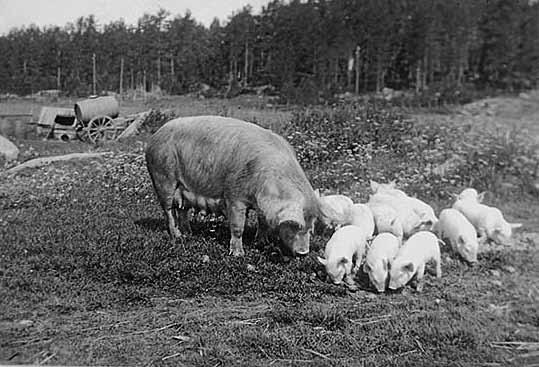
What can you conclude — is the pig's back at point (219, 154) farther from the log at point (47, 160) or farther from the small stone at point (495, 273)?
the small stone at point (495, 273)

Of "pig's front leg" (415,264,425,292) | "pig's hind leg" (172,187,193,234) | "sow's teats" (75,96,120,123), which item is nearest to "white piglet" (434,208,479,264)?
"pig's front leg" (415,264,425,292)

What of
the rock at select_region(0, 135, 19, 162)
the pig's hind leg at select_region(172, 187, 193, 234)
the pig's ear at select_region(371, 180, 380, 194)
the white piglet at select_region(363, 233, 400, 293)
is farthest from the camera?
the pig's hind leg at select_region(172, 187, 193, 234)

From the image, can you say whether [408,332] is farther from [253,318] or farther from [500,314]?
[253,318]

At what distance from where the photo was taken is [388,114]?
12.9ft

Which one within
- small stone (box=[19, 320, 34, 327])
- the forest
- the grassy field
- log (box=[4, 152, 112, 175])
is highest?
the forest

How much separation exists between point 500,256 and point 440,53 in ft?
4.16

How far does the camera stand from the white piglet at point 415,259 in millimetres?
3494

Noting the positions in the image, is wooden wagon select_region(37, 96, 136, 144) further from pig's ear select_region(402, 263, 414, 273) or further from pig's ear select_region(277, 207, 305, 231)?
pig's ear select_region(402, 263, 414, 273)

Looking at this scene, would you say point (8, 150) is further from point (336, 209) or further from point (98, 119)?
point (336, 209)

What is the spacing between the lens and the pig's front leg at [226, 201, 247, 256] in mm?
4055

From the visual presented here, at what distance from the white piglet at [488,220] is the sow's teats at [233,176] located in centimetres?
93

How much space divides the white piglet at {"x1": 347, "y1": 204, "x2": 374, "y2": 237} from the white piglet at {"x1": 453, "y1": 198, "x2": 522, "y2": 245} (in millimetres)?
599

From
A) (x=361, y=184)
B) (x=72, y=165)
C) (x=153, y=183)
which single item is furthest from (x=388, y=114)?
(x=72, y=165)

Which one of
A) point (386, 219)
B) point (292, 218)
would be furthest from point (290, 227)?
point (386, 219)
